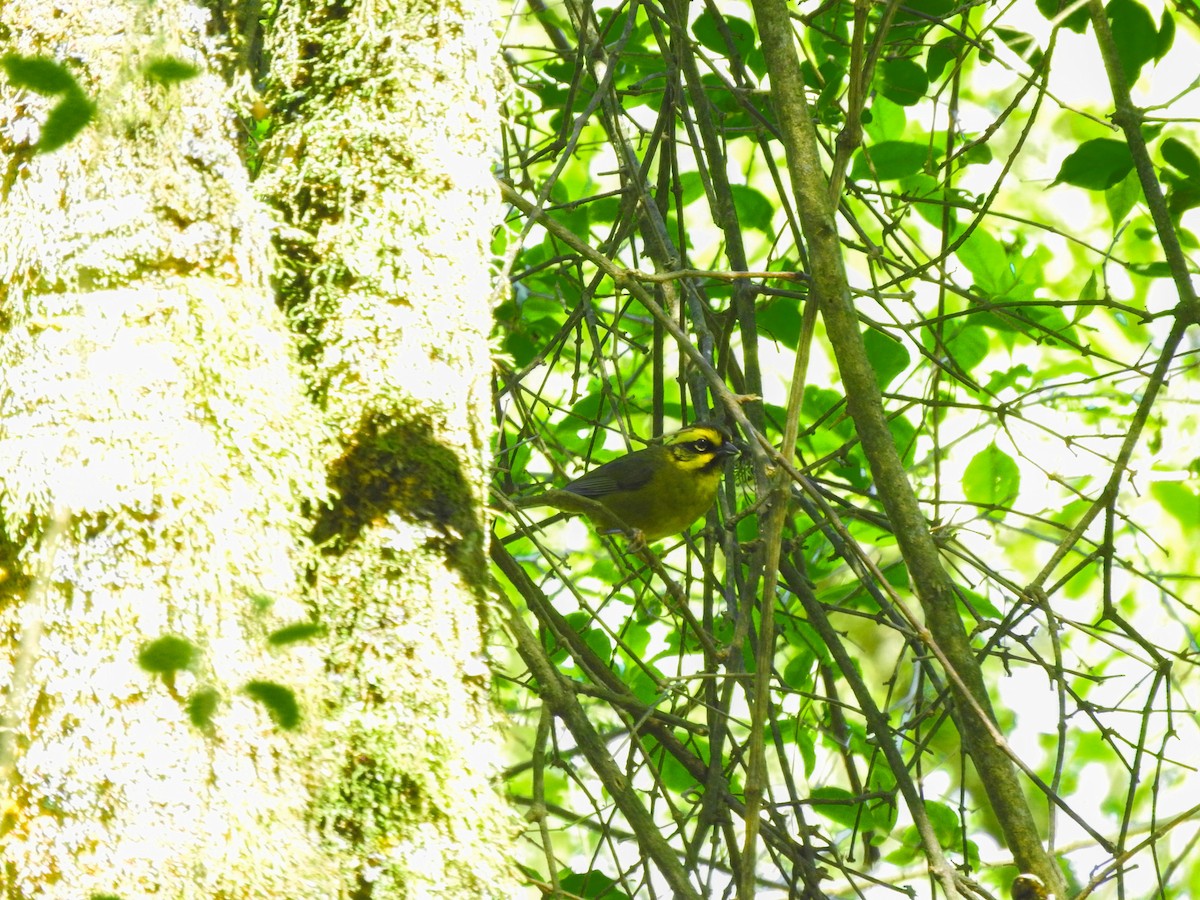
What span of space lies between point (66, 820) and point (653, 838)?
126cm

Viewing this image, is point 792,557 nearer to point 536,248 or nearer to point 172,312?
point 536,248

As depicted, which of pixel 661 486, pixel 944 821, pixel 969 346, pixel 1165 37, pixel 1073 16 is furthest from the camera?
pixel 661 486

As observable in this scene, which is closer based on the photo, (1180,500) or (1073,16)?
(1073,16)

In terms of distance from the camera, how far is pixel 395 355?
1675 mm

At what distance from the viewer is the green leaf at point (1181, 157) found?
276 cm

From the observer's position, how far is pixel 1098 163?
2.71 meters

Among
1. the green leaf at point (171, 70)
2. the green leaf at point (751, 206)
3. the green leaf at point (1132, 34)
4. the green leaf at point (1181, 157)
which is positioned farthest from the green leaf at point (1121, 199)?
the green leaf at point (171, 70)

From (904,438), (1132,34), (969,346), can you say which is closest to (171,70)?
(1132,34)

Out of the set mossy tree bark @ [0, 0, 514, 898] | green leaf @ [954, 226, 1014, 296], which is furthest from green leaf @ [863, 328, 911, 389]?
mossy tree bark @ [0, 0, 514, 898]

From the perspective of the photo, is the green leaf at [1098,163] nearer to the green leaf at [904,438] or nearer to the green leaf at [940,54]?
the green leaf at [940,54]

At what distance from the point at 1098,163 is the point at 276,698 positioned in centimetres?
234

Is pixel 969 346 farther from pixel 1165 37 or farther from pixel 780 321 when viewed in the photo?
pixel 1165 37

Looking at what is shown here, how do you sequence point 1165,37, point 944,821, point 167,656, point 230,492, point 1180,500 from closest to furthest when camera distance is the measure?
point 167,656
point 230,492
point 1165,37
point 944,821
point 1180,500

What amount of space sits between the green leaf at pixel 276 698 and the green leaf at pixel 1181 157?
2.49m
